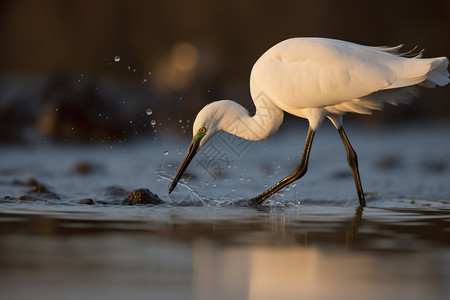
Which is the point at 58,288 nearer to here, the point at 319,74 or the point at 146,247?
the point at 146,247

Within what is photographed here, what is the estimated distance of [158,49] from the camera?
1866cm

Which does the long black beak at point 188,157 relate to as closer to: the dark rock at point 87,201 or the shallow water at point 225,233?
the shallow water at point 225,233

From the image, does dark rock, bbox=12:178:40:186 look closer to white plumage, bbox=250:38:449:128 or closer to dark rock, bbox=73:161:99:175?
dark rock, bbox=73:161:99:175

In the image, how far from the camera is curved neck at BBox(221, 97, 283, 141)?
7543 millimetres

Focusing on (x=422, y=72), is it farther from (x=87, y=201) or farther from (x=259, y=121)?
(x=87, y=201)

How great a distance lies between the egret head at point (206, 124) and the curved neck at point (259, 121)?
0.42 ft

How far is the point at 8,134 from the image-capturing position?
531 inches

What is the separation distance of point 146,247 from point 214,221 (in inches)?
52.3

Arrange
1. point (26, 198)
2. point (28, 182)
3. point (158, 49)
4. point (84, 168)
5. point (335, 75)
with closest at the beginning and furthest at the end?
point (26, 198) < point (335, 75) < point (28, 182) < point (84, 168) < point (158, 49)

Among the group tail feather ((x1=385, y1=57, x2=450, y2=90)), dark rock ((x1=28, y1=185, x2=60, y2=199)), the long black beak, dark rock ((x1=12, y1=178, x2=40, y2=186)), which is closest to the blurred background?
dark rock ((x1=12, y1=178, x2=40, y2=186))

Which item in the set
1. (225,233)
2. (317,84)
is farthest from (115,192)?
(225,233)

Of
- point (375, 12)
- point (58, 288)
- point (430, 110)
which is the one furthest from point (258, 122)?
point (375, 12)

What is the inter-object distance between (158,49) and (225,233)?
45.6 ft

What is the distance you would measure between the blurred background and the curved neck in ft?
22.5
